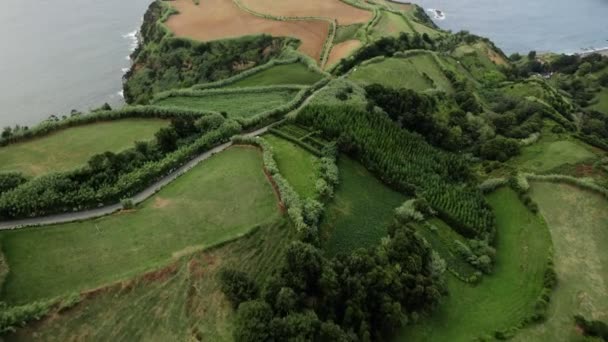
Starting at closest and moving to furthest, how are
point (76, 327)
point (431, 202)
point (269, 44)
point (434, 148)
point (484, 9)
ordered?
point (76, 327) < point (431, 202) < point (434, 148) < point (269, 44) < point (484, 9)

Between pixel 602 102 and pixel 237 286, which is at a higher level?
pixel 602 102

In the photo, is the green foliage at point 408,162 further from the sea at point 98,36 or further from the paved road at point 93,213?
the sea at point 98,36

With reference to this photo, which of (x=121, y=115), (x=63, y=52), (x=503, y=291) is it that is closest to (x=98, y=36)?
(x=63, y=52)

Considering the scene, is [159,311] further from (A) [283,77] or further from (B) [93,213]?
(A) [283,77]

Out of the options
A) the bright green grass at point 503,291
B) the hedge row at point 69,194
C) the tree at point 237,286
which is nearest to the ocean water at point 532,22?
the bright green grass at point 503,291

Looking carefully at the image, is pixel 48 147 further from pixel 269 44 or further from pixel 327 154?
pixel 269 44

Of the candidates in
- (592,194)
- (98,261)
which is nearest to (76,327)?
(98,261)

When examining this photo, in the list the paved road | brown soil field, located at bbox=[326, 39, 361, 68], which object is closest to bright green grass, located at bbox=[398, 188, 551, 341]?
the paved road
